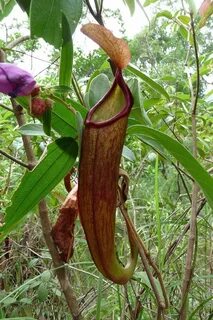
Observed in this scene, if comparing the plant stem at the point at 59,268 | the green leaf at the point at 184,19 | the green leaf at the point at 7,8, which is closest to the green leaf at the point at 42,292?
the plant stem at the point at 59,268

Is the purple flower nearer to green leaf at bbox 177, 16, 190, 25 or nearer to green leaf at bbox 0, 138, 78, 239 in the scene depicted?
green leaf at bbox 0, 138, 78, 239

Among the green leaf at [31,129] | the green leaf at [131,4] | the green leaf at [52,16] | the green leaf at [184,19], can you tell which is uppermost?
the green leaf at [184,19]

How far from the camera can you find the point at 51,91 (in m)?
0.46

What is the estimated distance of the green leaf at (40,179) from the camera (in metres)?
0.49

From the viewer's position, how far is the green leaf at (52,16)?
436mm

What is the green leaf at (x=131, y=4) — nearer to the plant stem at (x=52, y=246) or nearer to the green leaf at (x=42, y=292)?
the plant stem at (x=52, y=246)

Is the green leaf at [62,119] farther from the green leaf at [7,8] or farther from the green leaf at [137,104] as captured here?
the green leaf at [7,8]

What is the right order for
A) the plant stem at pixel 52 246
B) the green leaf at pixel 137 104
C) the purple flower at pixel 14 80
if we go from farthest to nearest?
1. the plant stem at pixel 52 246
2. the green leaf at pixel 137 104
3. the purple flower at pixel 14 80

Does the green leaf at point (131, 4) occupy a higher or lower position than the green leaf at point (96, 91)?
higher

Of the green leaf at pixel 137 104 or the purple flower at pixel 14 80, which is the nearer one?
the purple flower at pixel 14 80

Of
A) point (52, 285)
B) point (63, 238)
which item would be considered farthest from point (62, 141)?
point (52, 285)

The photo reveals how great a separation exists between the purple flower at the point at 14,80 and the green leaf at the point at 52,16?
0.15 feet

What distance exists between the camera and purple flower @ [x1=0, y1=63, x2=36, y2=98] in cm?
42

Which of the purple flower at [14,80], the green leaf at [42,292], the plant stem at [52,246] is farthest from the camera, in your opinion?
the green leaf at [42,292]
